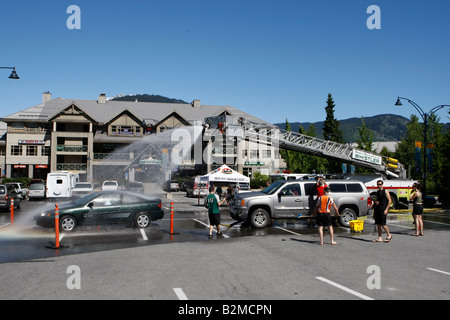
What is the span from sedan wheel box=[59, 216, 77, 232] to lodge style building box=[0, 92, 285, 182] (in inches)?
1609

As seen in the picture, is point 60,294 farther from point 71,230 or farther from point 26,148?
point 26,148

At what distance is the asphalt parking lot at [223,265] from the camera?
23.3 ft

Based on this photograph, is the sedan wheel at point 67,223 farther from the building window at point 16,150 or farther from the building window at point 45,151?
the building window at point 16,150

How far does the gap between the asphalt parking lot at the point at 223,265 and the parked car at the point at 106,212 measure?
399 mm

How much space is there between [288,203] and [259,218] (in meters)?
1.28

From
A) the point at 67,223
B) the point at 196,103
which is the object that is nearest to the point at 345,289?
the point at 67,223

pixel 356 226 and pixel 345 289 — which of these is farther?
pixel 356 226

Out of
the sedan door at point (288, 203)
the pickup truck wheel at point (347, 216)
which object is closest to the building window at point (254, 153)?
the pickup truck wheel at point (347, 216)

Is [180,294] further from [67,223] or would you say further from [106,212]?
[67,223]

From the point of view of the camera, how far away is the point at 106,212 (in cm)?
1471

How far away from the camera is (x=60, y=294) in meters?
6.88
